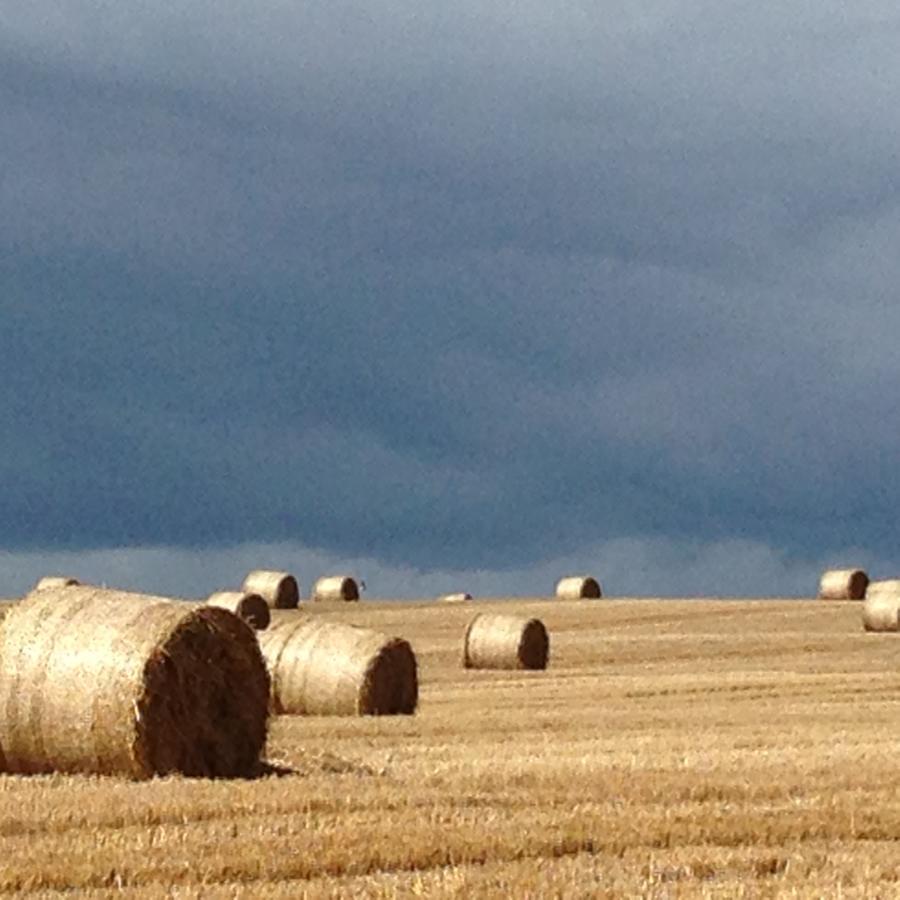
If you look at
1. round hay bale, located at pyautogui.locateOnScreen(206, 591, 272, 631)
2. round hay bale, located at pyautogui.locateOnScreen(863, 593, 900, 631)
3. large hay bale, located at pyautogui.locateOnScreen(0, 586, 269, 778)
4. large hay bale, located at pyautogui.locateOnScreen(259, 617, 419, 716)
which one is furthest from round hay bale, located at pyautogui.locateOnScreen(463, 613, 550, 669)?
large hay bale, located at pyautogui.locateOnScreen(0, 586, 269, 778)

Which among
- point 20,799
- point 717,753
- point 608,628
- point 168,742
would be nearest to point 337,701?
point 717,753

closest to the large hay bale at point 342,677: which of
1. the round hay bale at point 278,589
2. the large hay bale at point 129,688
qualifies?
the large hay bale at point 129,688

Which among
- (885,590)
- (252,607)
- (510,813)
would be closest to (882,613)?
(885,590)

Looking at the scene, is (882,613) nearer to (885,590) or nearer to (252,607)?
(885,590)

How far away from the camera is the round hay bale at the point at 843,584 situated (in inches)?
2159

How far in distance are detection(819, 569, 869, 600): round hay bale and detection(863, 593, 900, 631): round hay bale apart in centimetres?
1011

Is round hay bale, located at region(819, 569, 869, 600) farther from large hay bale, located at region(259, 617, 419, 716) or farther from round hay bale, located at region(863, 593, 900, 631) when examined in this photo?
large hay bale, located at region(259, 617, 419, 716)

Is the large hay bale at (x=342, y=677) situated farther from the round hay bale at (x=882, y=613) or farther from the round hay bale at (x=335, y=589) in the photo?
the round hay bale at (x=335, y=589)

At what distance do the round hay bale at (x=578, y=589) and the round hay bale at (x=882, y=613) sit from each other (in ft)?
48.4

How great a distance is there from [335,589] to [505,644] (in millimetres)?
23507

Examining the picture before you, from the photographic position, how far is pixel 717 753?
56.4 feet

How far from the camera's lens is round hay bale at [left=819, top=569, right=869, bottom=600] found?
54.8 meters

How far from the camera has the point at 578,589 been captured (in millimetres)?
58344

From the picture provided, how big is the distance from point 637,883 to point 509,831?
1623 mm
